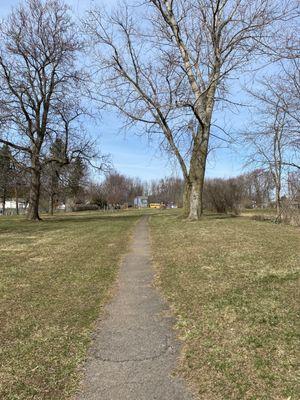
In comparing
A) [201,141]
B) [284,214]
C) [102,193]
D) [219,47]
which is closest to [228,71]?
[219,47]

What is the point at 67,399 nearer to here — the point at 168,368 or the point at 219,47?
the point at 168,368

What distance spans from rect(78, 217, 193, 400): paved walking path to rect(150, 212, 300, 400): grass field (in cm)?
21

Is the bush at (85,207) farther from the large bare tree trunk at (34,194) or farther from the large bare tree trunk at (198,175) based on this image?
the large bare tree trunk at (198,175)

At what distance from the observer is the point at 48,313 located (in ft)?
21.6

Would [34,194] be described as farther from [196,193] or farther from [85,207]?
[85,207]

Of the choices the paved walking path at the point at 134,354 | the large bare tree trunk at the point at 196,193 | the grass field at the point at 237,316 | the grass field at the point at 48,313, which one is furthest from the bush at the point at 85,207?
the paved walking path at the point at 134,354

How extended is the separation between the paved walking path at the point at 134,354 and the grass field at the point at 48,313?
0.20 m

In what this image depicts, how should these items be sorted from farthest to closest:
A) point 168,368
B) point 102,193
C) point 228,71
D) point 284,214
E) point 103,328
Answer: point 102,193 → point 284,214 → point 228,71 → point 103,328 → point 168,368

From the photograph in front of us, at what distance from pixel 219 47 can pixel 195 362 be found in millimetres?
18844

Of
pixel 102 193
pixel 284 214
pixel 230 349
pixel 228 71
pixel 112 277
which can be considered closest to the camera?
pixel 230 349

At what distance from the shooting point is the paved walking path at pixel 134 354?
13.1 feet

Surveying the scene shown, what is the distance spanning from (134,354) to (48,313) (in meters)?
2.18

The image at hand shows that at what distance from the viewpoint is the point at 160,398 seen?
3.84 m

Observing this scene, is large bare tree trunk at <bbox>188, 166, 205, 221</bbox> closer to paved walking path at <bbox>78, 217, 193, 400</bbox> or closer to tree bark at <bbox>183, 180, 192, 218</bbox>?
tree bark at <bbox>183, 180, 192, 218</bbox>
